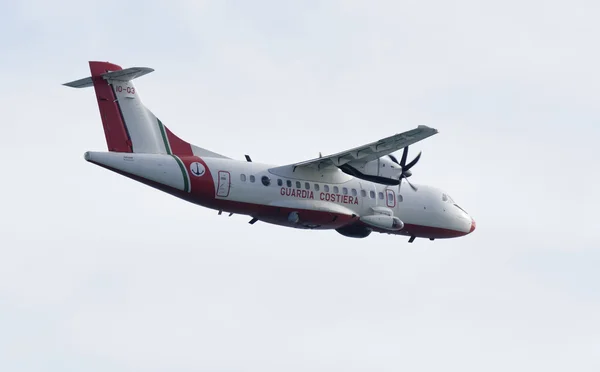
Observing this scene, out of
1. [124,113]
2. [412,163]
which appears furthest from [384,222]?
[124,113]

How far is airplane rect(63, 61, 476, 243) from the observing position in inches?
1777

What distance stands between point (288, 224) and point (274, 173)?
7.07 ft

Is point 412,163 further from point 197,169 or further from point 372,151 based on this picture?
point 197,169

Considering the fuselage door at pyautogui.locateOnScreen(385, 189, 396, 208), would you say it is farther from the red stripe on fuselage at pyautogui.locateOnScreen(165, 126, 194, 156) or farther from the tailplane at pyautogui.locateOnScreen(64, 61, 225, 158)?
the tailplane at pyautogui.locateOnScreen(64, 61, 225, 158)

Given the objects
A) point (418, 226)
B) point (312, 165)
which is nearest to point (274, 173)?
point (312, 165)

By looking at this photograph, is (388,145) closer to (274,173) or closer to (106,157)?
(274,173)

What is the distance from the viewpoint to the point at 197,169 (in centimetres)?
4544

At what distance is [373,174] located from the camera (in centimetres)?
4953

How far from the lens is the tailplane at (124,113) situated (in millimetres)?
45531

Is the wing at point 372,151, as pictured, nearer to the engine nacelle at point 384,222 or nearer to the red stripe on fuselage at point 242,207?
the red stripe on fuselage at point 242,207

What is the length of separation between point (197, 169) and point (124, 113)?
351cm

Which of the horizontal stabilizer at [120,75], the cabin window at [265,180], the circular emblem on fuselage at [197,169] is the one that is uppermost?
the horizontal stabilizer at [120,75]

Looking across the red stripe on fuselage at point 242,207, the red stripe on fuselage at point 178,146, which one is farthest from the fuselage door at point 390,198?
the red stripe on fuselage at point 178,146

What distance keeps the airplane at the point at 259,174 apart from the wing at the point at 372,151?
4cm
